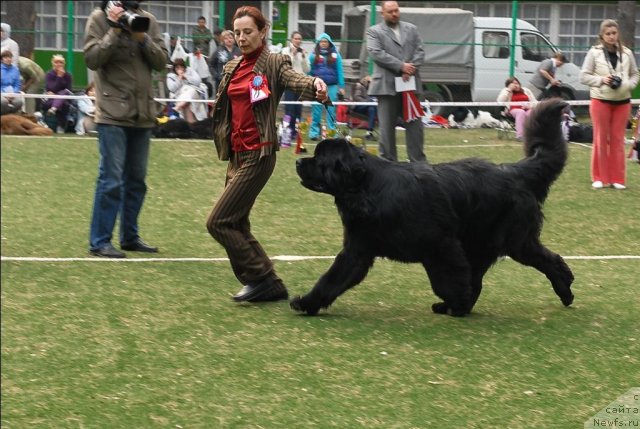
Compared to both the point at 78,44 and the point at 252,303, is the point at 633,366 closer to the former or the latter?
the point at 252,303

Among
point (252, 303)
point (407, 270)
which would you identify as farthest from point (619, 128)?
point (252, 303)

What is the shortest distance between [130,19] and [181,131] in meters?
8.33

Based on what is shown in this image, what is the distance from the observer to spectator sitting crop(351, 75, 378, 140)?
18.2m

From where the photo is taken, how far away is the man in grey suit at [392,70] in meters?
12.3

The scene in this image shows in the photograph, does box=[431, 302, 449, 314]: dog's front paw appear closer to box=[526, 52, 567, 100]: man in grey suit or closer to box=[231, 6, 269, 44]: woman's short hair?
box=[231, 6, 269, 44]: woman's short hair

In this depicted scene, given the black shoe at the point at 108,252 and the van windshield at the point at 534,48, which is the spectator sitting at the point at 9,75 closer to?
the black shoe at the point at 108,252

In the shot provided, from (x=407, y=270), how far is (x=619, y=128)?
518 cm

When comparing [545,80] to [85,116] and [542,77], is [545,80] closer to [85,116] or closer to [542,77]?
[542,77]

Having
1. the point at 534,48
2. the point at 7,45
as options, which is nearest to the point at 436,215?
the point at 7,45

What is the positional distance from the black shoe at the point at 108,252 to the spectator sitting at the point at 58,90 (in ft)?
30.9

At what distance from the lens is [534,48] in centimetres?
2269

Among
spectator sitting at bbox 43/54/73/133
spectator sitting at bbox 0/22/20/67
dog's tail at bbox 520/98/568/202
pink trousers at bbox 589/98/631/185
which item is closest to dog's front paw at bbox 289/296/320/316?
dog's tail at bbox 520/98/568/202

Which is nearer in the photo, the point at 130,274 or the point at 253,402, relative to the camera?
the point at 253,402

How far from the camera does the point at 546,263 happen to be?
266 inches
